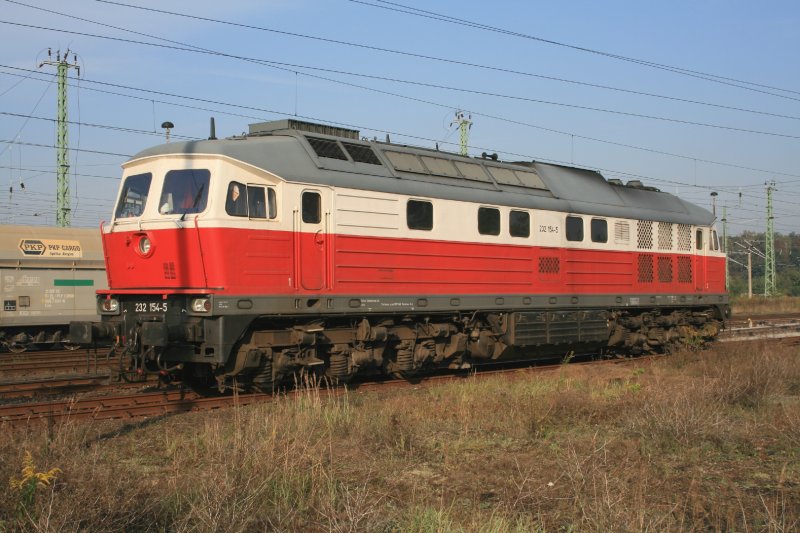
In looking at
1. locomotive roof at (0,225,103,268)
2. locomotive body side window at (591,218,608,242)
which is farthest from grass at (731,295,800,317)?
locomotive roof at (0,225,103,268)

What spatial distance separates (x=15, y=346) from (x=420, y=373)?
46.2ft

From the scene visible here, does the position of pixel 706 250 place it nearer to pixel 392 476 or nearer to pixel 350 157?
pixel 350 157

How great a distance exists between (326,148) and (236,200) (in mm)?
2224

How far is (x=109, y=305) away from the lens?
12.7 meters

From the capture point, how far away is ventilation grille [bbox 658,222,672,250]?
2028 cm

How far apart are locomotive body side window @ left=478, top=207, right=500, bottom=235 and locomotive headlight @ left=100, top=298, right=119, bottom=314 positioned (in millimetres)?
6975

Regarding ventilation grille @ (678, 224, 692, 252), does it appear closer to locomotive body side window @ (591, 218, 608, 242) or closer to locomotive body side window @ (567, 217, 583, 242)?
locomotive body side window @ (591, 218, 608, 242)

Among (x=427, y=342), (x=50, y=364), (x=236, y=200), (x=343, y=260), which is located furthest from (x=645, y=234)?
(x=50, y=364)

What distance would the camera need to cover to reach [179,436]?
945 cm

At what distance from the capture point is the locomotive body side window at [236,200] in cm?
1190

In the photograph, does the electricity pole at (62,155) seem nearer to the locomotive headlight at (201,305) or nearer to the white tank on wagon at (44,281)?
the white tank on wagon at (44,281)

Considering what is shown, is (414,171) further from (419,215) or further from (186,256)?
(186,256)

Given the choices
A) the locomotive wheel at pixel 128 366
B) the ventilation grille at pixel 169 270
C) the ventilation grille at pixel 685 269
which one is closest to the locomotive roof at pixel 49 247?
the locomotive wheel at pixel 128 366

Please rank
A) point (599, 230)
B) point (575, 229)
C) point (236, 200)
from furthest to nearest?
point (599, 230) → point (575, 229) → point (236, 200)
